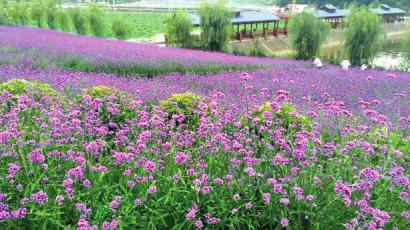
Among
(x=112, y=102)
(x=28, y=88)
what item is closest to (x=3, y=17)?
(x=28, y=88)

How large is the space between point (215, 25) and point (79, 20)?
13485 millimetres

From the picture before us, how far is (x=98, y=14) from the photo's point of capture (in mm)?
34531

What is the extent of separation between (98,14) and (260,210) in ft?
109

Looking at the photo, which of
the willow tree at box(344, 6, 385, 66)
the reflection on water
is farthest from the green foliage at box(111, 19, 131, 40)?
the reflection on water

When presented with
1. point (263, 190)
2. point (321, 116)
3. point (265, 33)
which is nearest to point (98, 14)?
point (265, 33)

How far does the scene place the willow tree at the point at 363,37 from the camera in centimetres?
2798

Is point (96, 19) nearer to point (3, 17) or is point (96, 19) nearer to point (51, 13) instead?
point (51, 13)

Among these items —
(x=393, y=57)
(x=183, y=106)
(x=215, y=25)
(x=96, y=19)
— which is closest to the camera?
(x=183, y=106)

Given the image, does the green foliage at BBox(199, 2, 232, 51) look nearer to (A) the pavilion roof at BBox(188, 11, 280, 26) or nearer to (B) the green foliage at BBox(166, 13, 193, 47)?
(B) the green foliage at BBox(166, 13, 193, 47)

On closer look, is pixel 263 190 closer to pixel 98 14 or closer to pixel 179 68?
pixel 179 68

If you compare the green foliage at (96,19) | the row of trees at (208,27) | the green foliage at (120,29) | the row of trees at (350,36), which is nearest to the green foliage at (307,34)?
the row of trees at (350,36)

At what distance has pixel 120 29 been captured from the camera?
34188 mm

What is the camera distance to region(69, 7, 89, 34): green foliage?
3495 centimetres

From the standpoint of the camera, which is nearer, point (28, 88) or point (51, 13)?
point (28, 88)
